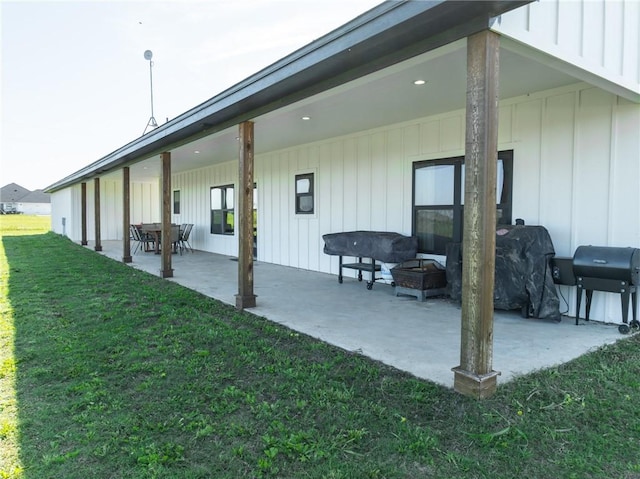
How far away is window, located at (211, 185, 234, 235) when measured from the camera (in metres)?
11.5

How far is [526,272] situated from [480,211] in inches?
89.8

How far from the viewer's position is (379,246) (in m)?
6.26

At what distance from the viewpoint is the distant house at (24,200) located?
63719 mm

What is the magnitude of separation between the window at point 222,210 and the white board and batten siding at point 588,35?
8.95 meters

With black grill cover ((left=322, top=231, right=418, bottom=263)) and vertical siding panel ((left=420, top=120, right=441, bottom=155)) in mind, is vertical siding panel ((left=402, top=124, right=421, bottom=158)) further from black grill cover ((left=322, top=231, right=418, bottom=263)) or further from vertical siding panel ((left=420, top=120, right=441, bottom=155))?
black grill cover ((left=322, top=231, right=418, bottom=263))

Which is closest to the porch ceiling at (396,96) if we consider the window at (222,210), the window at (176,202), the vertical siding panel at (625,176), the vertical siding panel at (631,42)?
the vertical siding panel at (631,42)

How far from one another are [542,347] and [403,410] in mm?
1760

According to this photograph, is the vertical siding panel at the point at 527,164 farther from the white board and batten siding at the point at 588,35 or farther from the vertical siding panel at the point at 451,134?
the white board and batten siding at the point at 588,35

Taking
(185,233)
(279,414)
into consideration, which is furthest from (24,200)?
(279,414)

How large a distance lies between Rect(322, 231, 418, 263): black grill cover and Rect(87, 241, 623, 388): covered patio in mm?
537

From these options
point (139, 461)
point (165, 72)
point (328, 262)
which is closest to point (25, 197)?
point (165, 72)

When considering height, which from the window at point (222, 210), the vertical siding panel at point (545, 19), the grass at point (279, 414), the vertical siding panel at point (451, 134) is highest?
the vertical siding panel at point (545, 19)

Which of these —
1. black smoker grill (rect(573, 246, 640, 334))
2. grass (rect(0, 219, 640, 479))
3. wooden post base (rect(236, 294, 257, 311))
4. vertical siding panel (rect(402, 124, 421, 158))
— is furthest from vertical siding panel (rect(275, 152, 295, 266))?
black smoker grill (rect(573, 246, 640, 334))

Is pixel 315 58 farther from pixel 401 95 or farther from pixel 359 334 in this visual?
pixel 359 334
